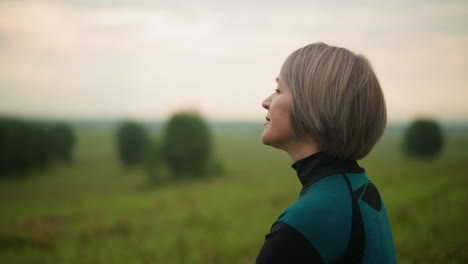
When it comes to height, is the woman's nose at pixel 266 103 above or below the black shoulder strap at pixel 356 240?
above

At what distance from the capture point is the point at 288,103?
5.40 ft

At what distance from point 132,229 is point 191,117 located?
23.7 meters

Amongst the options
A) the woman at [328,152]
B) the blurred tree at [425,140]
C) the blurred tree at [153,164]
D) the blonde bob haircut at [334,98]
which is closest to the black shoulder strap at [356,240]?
the woman at [328,152]

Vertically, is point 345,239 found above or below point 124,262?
above

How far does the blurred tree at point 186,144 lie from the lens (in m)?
33.5

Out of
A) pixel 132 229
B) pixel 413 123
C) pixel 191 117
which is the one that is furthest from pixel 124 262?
pixel 413 123

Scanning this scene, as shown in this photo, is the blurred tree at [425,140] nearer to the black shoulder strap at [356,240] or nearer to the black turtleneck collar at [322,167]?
the black turtleneck collar at [322,167]

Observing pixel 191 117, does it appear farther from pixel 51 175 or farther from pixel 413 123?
pixel 413 123

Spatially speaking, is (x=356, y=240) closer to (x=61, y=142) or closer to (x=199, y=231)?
(x=199, y=231)

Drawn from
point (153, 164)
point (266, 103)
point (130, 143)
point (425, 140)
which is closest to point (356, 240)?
point (266, 103)

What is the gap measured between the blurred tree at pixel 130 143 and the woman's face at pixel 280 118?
1888 inches

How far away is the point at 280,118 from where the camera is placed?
5.53 ft

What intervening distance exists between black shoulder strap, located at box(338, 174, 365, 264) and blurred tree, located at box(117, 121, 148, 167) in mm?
48337

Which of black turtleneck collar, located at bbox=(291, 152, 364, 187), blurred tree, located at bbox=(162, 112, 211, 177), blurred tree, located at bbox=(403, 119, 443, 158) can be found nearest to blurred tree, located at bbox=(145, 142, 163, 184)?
blurred tree, located at bbox=(162, 112, 211, 177)
